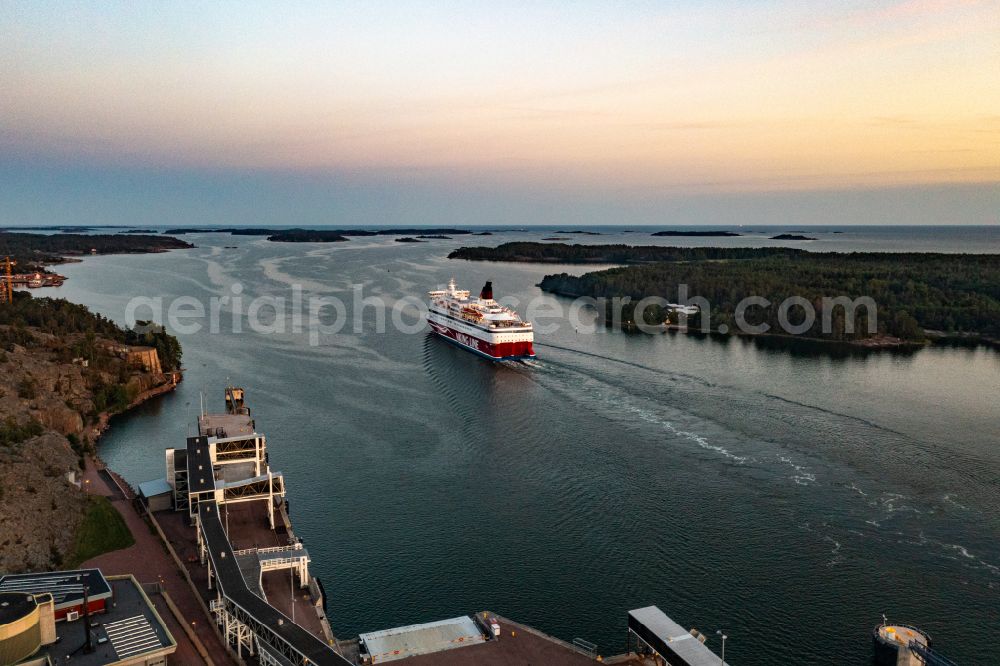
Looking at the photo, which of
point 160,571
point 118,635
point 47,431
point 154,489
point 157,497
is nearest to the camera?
point 118,635

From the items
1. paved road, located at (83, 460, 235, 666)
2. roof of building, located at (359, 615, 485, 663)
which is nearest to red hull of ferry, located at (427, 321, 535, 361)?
paved road, located at (83, 460, 235, 666)

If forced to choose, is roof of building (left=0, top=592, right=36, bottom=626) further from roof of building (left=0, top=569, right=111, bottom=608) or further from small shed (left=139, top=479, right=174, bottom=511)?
small shed (left=139, top=479, right=174, bottom=511)

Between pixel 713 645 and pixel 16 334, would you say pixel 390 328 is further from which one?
pixel 713 645

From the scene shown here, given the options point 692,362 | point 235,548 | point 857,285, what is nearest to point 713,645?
point 235,548

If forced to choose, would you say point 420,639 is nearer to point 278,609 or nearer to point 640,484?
point 278,609

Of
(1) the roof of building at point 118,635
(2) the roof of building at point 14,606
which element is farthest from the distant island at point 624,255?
(2) the roof of building at point 14,606

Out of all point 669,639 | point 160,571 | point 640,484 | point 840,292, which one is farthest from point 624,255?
point 669,639
